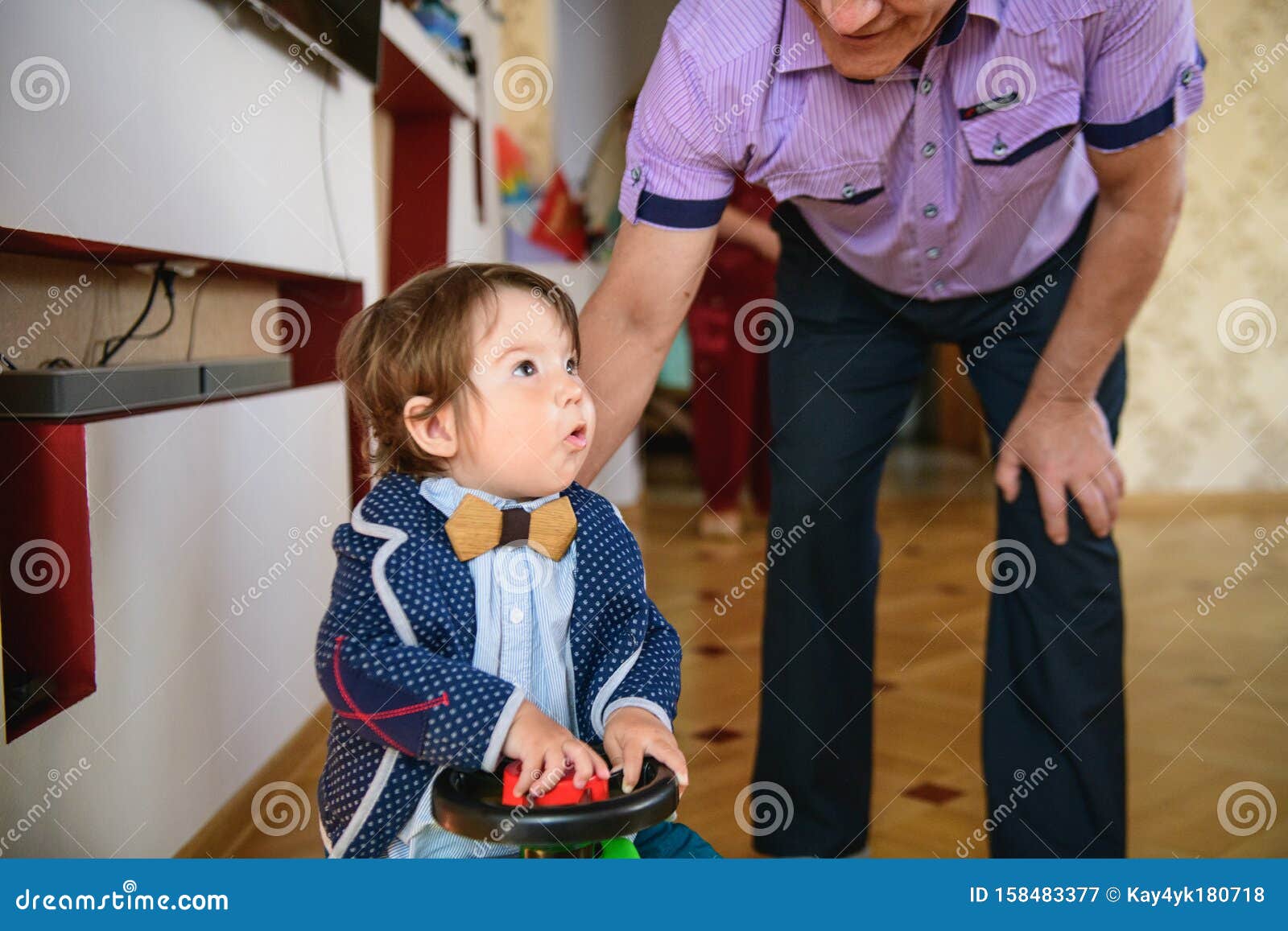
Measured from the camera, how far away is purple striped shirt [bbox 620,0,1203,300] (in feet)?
3.57

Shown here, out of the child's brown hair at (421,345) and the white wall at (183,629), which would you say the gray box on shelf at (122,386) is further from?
the child's brown hair at (421,345)

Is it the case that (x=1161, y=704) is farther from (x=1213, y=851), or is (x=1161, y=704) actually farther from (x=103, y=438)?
(x=103, y=438)

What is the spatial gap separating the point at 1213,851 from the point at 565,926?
1.12m

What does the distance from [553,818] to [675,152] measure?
0.69 meters

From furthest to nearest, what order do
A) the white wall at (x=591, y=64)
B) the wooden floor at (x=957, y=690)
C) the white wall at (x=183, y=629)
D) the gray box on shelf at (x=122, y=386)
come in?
the white wall at (x=591, y=64), the wooden floor at (x=957, y=690), the white wall at (x=183, y=629), the gray box on shelf at (x=122, y=386)

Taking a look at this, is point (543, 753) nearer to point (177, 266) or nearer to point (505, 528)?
point (505, 528)

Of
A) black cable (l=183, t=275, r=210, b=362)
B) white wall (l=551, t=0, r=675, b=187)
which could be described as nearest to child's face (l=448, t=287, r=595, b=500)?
black cable (l=183, t=275, r=210, b=362)

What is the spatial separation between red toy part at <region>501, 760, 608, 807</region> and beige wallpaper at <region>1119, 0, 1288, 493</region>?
4.08 m

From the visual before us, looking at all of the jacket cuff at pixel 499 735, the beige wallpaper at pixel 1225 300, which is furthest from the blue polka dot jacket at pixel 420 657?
the beige wallpaper at pixel 1225 300

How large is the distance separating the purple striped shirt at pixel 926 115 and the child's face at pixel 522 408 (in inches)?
11.7

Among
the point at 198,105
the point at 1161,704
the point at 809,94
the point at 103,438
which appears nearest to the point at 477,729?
the point at 103,438

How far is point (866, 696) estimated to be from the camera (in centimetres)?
146

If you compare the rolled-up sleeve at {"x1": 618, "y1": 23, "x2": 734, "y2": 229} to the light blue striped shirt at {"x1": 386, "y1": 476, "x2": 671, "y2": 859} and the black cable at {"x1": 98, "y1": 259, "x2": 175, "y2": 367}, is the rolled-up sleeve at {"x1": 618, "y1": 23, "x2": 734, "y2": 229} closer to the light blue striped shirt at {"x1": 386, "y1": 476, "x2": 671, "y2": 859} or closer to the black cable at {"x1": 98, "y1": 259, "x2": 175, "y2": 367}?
the light blue striped shirt at {"x1": 386, "y1": 476, "x2": 671, "y2": 859}

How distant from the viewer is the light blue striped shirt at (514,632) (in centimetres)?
88
